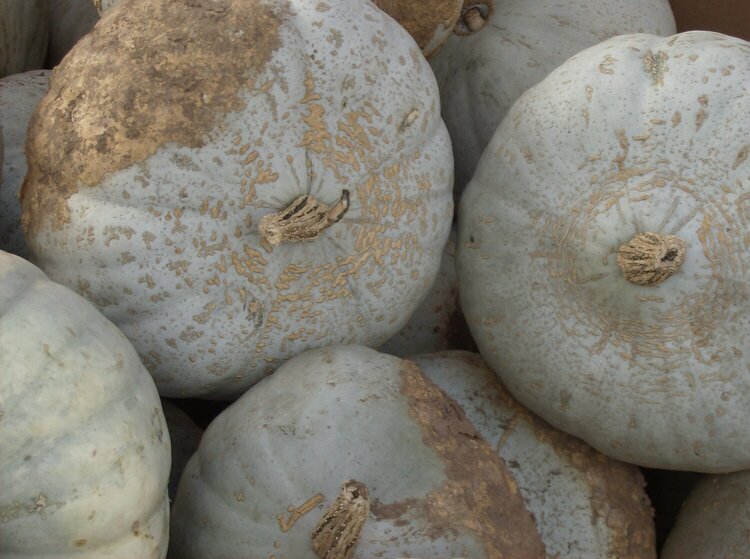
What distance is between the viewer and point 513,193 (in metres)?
1.58

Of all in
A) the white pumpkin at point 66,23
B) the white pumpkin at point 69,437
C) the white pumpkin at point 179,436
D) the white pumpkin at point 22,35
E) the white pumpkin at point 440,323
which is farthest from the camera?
the white pumpkin at point 66,23

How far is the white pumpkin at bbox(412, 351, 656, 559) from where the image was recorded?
63.6 inches

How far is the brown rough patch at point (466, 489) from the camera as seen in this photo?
4.43 ft

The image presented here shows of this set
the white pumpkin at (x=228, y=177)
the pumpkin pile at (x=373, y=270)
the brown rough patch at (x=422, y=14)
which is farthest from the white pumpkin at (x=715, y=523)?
the brown rough patch at (x=422, y=14)

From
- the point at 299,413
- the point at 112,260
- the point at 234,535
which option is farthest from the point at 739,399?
the point at 112,260

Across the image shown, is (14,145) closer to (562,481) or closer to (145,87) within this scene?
(145,87)

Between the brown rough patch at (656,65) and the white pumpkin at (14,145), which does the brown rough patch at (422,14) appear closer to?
the brown rough patch at (656,65)

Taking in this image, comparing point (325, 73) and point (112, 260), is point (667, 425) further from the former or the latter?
point (112, 260)

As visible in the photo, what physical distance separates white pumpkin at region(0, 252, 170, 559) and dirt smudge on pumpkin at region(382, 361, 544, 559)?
0.35 metres

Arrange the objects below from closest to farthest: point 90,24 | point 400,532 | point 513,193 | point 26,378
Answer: point 26,378
point 400,532
point 513,193
point 90,24

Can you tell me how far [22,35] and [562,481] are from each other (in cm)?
163

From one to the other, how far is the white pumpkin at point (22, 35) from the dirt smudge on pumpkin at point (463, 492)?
4.41ft

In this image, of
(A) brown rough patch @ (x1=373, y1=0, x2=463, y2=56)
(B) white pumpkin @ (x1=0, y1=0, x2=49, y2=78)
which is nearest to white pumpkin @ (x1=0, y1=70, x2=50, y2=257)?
(B) white pumpkin @ (x1=0, y1=0, x2=49, y2=78)

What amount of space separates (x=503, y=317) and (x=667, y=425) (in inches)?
12.5
